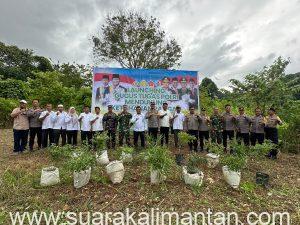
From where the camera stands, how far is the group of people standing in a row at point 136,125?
1000 cm

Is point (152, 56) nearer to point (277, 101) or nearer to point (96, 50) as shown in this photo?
point (96, 50)

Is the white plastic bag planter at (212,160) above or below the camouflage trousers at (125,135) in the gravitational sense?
below

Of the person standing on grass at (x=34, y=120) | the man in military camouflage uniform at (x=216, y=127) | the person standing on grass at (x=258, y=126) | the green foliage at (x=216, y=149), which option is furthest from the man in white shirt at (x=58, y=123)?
the person standing on grass at (x=258, y=126)

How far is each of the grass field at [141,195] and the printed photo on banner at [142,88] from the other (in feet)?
15.8

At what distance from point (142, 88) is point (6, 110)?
9117mm

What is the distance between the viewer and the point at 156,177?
6289mm

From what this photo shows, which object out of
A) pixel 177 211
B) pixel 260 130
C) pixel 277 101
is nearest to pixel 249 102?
pixel 277 101

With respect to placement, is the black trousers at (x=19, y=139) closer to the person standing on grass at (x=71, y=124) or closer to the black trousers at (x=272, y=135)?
the person standing on grass at (x=71, y=124)

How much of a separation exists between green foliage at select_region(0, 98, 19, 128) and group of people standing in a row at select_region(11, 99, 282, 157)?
7567mm

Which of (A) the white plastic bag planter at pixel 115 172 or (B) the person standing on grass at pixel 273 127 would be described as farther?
(B) the person standing on grass at pixel 273 127

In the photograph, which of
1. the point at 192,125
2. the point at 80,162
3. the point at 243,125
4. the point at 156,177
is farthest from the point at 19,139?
the point at 243,125

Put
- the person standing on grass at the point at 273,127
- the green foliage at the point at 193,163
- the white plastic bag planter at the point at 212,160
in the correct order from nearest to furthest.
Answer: the green foliage at the point at 193,163
the white plastic bag planter at the point at 212,160
the person standing on grass at the point at 273,127

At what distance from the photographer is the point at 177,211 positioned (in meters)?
5.44

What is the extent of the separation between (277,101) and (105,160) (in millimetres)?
9123
